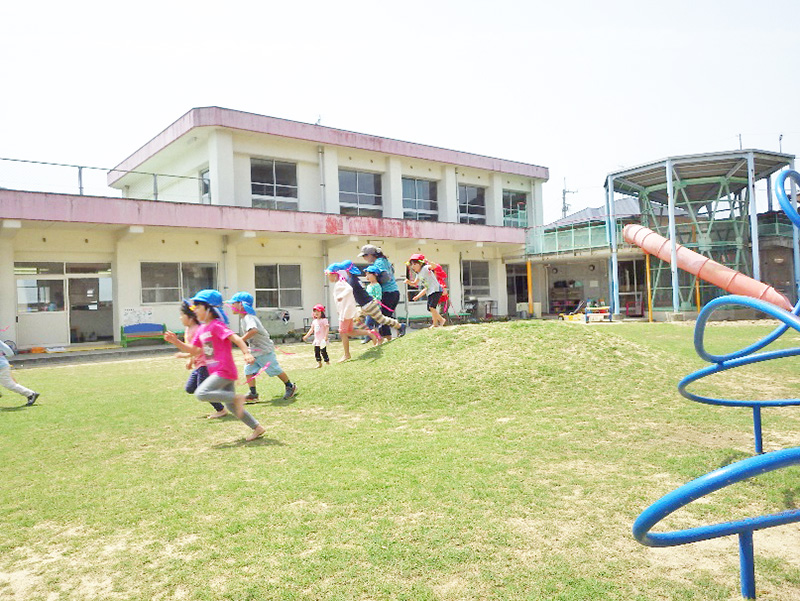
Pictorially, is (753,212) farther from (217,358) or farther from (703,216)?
(217,358)

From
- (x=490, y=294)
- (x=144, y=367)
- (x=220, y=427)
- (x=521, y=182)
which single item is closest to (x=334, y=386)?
(x=220, y=427)

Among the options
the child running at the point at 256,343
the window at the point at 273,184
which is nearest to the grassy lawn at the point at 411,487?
the child running at the point at 256,343

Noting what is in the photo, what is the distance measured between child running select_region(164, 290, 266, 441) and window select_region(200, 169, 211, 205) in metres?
16.8

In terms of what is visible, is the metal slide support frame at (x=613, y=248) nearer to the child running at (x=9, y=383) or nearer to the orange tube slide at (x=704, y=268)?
the orange tube slide at (x=704, y=268)

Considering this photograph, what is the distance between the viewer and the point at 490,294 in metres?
31.2

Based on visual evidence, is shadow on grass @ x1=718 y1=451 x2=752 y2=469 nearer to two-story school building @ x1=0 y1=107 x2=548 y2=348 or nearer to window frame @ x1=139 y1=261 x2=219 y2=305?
two-story school building @ x1=0 y1=107 x2=548 y2=348

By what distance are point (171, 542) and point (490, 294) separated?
28.5 meters

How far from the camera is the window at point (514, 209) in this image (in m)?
32.5

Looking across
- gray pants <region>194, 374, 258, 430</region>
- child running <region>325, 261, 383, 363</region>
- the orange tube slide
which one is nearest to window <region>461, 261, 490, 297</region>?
the orange tube slide

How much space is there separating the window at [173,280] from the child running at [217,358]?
49.1ft

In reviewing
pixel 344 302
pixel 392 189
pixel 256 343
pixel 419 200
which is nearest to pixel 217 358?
pixel 256 343

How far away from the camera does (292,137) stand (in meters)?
22.6

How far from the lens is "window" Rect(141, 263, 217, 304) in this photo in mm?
19875

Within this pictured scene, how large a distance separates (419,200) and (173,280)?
1312 cm
